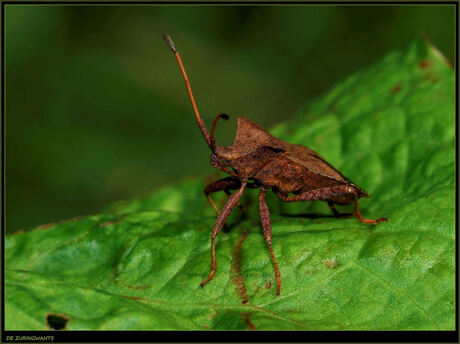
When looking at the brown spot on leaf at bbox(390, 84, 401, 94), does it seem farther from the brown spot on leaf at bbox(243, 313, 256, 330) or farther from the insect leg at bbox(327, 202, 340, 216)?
the brown spot on leaf at bbox(243, 313, 256, 330)

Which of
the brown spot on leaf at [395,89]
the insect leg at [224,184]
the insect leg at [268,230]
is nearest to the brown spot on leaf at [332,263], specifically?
the insect leg at [268,230]

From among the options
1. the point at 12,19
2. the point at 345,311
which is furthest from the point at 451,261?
the point at 12,19

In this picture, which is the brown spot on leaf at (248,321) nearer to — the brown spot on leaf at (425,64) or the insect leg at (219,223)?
the insect leg at (219,223)

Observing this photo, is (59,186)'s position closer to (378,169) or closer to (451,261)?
(378,169)

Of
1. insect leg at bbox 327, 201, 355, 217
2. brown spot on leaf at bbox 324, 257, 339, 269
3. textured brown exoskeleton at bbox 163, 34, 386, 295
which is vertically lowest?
brown spot on leaf at bbox 324, 257, 339, 269

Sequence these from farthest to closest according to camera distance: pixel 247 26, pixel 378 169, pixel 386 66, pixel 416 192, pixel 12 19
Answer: pixel 247 26 < pixel 12 19 < pixel 386 66 < pixel 378 169 < pixel 416 192

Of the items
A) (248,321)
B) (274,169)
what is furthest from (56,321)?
(274,169)

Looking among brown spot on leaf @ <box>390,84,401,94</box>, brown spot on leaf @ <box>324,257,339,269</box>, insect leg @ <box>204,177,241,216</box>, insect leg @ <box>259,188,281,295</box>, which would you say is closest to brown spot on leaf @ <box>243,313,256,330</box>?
insect leg @ <box>259,188,281,295</box>
